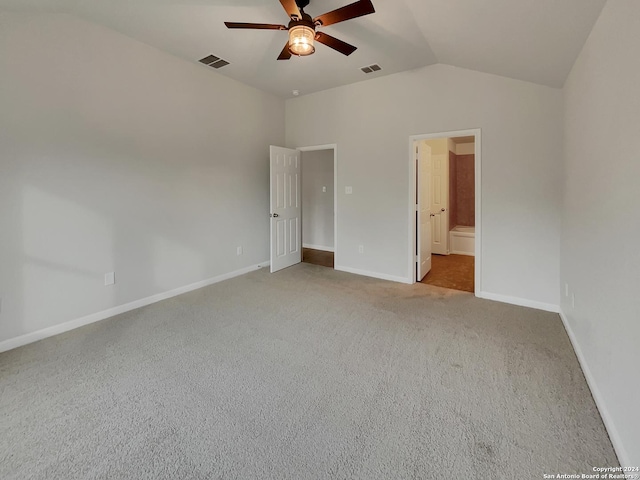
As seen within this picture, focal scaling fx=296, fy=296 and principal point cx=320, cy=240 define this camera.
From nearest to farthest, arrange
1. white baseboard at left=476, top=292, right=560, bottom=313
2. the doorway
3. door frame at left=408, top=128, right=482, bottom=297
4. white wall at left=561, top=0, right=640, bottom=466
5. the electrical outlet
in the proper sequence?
white wall at left=561, top=0, right=640, bottom=466, the electrical outlet, white baseboard at left=476, top=292, right=560, bottom=313, door frame at left=408, top=128, right=482, bottom=297, the doorway

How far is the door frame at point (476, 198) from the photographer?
349 cm

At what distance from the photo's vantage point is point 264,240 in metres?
4.96

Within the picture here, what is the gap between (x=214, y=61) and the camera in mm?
3613

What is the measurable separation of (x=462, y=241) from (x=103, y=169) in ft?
19.7

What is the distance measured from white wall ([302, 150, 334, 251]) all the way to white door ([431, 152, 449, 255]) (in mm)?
2133

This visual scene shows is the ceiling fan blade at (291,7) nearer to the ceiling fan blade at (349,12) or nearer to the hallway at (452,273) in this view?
the ceiling fan blade at (349,12)

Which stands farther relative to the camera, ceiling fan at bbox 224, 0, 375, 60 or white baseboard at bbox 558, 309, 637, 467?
ceiling fan at bbox 224, 0, 375, 60

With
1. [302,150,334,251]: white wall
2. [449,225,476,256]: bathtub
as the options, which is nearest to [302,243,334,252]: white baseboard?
[302,150,334,251]: white wall

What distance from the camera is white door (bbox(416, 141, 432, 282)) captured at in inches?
162

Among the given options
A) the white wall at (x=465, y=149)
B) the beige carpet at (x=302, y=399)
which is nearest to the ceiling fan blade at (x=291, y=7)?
the beige carpet at (x=302, y=399)

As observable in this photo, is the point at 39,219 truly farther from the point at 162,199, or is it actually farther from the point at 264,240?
the point at 264,240

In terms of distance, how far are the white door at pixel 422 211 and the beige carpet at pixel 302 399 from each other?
1.30 meters

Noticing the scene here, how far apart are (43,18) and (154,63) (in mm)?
946

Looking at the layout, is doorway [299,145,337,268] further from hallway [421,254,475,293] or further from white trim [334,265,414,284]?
hallway [421,254,475,293]
